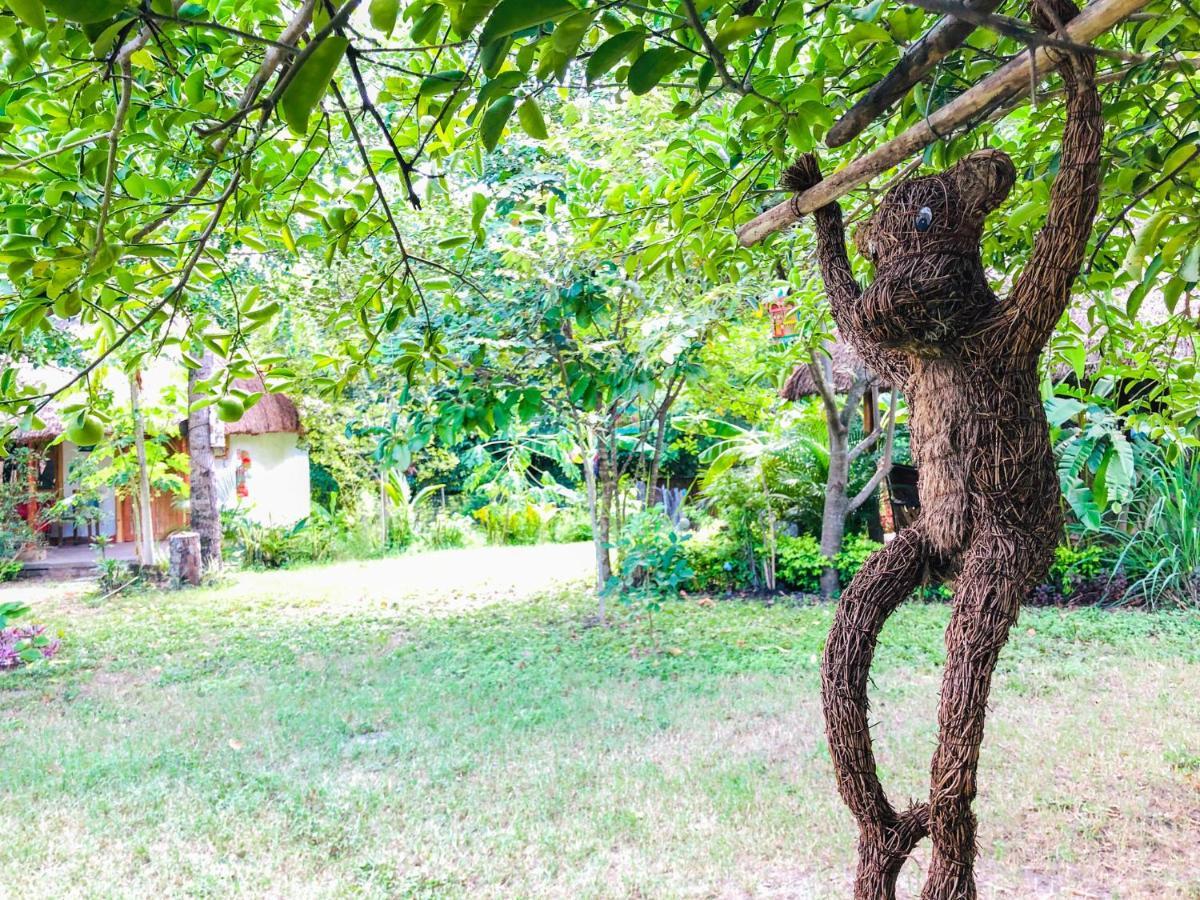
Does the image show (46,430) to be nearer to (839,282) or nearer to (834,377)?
(834,377)

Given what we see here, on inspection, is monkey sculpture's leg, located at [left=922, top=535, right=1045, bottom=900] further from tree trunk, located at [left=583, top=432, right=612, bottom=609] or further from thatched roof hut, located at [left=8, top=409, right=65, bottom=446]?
thatched roof hut, located at [left=8, top=409, right=65, bottom=446]

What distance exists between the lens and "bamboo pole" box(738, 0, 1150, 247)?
1.00 meters

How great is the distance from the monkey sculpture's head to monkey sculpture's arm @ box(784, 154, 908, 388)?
0.11 metres

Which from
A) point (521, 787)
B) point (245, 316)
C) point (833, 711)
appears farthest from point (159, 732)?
point (833, 711)

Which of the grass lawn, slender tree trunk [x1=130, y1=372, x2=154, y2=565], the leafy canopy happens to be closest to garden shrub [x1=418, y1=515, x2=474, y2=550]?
slender tree trunk [x1=130, y1=372, x2=154, y2=565]

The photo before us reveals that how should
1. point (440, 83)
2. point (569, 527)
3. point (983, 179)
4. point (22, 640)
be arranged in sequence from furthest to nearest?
point (569, 527) → point (22, 640) → point (983, 179) → point (440, 83)

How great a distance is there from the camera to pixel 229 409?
125 centimetres

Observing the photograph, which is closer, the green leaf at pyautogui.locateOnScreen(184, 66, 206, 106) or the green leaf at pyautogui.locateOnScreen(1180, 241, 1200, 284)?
the green leaf at pyautogui.locateOnScreen(184, 66, 206, 106)

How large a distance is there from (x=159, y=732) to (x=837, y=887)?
335cm

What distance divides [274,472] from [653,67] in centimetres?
1265

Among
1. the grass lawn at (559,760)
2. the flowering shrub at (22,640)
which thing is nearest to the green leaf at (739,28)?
the grass lawn at (559,760)

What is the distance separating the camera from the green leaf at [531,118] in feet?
2.68

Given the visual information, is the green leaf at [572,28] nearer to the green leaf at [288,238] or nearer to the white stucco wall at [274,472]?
the green leaf at [288,238]

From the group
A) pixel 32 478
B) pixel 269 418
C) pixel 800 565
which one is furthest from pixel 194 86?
pixel 269 418
